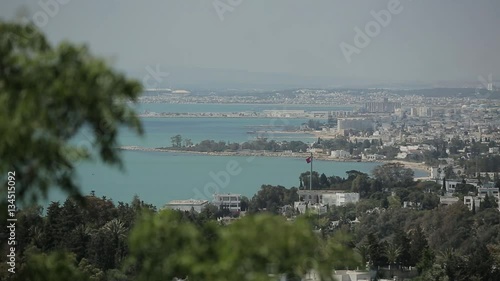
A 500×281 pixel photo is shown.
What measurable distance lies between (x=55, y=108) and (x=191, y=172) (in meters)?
31.0

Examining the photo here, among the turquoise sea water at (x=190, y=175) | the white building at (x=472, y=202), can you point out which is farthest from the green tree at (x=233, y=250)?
the turquoise sea water at (x=190, y=175)

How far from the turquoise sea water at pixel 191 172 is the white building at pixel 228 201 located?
1.43m

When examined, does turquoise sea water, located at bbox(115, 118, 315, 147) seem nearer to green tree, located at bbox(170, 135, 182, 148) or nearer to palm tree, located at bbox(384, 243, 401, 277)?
green tree, located at bbox(170, 135, 182, 148)

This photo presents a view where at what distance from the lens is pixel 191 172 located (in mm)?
33094

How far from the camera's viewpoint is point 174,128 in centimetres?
4994

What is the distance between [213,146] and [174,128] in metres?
10.4

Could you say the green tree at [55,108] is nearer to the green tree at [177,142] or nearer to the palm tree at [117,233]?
the palm tree at [117,233]

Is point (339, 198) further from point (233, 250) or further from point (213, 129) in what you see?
point (213, 129)

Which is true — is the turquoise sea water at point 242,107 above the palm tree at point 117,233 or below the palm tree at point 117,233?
above

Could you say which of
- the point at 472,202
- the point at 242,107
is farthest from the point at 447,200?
the point at 242,107

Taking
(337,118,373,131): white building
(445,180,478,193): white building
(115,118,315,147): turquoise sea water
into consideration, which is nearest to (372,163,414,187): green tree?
(445,180,478,193): white building

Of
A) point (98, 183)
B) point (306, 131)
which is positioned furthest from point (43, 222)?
point (306, 131)

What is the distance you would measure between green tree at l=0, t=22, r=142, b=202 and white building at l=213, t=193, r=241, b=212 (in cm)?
1981

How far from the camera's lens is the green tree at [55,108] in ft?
6.86
